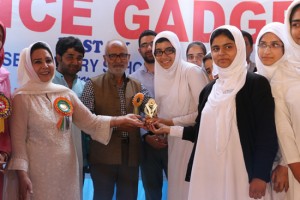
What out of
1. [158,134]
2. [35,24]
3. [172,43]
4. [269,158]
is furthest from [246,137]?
[35,24]

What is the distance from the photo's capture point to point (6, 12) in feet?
10.7

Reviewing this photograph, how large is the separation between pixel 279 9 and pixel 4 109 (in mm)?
2667

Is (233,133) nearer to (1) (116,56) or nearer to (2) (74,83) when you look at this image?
(1) (116,56)

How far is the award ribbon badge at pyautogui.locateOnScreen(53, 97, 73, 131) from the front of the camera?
89.3 inches

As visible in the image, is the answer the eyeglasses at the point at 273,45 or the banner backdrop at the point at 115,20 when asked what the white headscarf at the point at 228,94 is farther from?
the banner backdrop at the point at 115,20

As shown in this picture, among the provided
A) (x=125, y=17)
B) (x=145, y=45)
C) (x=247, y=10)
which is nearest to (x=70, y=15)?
(x=125, y=17)

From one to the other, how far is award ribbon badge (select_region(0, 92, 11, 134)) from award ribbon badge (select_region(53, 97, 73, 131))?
0.93ft

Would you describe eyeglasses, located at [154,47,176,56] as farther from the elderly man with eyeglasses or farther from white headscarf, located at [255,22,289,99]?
white headscarf, located at [255,22,289,99]

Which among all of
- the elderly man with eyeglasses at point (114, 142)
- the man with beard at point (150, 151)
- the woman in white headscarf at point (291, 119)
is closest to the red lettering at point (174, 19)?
the man with beard at point (150, 151)

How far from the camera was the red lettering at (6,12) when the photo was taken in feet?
10.7

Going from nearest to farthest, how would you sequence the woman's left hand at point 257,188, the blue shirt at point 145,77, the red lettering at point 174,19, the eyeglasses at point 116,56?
the woman's left hand at point 257,188 → the eyeglasses at point 116,56 → the blue shirt at point 145,77 → the red lettering at point 174,19

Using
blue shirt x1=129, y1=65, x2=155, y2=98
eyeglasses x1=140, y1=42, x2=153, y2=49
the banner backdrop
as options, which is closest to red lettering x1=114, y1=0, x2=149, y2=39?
the banner backdrop

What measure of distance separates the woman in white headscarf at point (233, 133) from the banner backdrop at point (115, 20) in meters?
1.49

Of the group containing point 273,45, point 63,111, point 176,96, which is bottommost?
point 63,111
